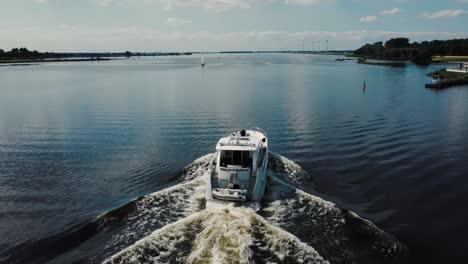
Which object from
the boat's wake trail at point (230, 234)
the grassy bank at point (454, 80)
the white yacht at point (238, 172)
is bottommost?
Answer: the boat's wake trail at point (230, 234)

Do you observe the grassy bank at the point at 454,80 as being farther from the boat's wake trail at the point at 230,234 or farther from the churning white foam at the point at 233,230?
the boat's wake trail at the point at 230,234

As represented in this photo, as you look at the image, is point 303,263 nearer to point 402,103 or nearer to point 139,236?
point 139,236

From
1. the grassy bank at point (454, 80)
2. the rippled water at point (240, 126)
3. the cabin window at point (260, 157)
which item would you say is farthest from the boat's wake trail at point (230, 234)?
the grassy bank at point (454, 80)

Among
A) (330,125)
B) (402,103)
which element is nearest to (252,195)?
(330,125)

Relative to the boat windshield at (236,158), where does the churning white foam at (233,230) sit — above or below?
below

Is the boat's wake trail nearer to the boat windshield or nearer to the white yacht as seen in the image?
the white yacht

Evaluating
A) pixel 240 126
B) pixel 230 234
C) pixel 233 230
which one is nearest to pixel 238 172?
pixel 233 230

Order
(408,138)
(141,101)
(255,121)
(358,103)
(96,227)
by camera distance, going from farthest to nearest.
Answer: (141,101)
(358,103)
(255,121)
(408,138)
(96,227)

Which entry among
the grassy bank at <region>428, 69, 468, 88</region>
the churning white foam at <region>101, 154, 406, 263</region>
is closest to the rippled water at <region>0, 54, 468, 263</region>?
the churning white foam at <region>101, 154, 406, 263</region>
